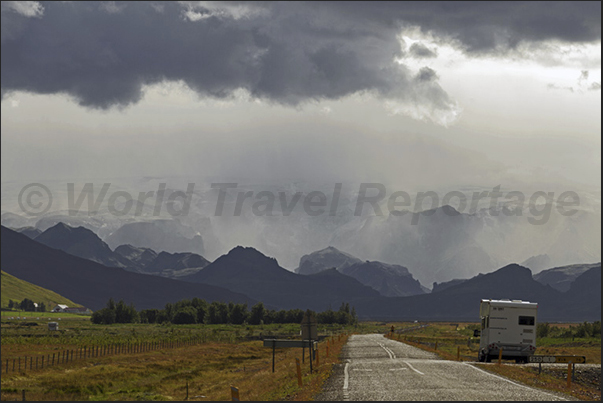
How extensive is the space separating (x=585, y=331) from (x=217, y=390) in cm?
10070

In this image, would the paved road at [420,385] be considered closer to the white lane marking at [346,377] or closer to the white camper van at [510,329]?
the white lane marking at [346,377]

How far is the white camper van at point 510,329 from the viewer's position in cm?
5884

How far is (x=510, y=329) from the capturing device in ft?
193

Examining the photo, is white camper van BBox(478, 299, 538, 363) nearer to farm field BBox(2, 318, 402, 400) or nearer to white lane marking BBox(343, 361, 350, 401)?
farm field BBox(2, 318, 402, 400)

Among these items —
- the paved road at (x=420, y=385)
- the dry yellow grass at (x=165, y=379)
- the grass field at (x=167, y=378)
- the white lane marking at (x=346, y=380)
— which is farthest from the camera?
the grass field at (x=167, y=378)

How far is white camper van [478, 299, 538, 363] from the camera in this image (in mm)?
58844

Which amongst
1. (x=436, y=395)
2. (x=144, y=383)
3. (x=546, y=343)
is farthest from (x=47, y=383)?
(x=546, y=343)

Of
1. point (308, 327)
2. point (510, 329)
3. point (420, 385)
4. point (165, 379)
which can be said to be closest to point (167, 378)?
point (165, 379)

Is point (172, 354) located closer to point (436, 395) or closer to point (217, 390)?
point (217, 390)

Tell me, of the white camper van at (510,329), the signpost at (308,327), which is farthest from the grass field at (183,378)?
the signpost at (308,327)

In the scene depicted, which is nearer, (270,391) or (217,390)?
(270,391)

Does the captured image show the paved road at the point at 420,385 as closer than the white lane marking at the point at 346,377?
Yes

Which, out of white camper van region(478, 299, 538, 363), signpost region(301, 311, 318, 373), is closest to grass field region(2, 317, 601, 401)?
white camper van region(478, 299, 538, 363)

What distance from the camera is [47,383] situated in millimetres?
54188
